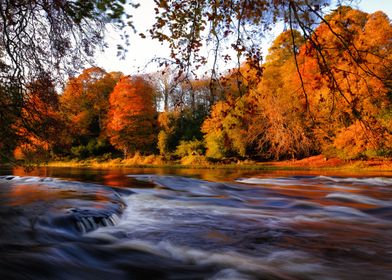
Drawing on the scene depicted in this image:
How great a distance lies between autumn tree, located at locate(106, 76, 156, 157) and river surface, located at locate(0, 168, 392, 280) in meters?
19.4

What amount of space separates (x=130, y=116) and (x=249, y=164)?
1122cm

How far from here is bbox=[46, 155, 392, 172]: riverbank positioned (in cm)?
2258

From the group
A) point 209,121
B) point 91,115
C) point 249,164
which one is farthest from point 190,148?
point 91,115

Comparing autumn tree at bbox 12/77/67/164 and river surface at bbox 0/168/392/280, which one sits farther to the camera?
autumn tree at bbox 12/77/67/164

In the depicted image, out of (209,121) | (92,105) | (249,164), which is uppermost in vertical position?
(92,105)

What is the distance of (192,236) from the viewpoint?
6605 mm

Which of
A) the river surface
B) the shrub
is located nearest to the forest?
the shrub

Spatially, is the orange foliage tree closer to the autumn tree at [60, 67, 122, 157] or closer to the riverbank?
the autumn tree at [60, 67, 122, 157]

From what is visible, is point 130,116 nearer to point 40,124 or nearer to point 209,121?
point 209,121

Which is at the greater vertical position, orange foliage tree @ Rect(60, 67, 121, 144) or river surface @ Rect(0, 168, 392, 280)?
orange foliage tree @ Rect(60, 67, 121, 144)

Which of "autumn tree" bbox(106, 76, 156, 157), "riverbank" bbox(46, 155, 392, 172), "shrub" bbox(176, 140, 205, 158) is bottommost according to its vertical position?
"riverbank" bbox(46, 155, 392, 172)

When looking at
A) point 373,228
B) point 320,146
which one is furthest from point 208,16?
point 320,146

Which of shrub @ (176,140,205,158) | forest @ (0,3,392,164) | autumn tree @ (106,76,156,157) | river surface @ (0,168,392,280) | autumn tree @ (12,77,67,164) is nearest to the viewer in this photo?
river surface @ (0,168,392,280)

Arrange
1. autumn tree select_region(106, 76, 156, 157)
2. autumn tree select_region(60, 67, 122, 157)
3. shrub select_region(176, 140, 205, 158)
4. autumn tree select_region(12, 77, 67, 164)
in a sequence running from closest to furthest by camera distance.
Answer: autumn tree select_region(12, 77, 67, 164), shrub select_region(176, 140, 205, 158), autumn tree select_region(106, 76, 156, 157), autumn tree select_region(60, 67, 122, 157)
